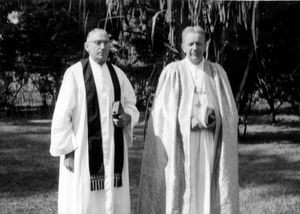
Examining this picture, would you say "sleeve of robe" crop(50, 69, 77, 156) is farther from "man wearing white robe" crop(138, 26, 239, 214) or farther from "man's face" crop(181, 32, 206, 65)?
"man's face" crop(181, 32, 206, 65)

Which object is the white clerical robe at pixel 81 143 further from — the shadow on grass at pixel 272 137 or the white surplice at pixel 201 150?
the shadow on grass at pixel 272 137

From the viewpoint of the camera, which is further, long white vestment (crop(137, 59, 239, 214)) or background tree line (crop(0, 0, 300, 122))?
background tree line (crop(0, 0, 300, 122))

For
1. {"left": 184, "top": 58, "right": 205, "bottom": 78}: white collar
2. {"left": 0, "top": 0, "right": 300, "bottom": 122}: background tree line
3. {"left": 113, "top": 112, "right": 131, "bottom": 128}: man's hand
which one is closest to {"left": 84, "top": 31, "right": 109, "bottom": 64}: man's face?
{"left": 113, "top": 112, "right": 131, "bottom": 128}: man's hand

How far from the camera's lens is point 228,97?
4.98 metres

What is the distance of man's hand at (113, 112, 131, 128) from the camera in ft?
15.0

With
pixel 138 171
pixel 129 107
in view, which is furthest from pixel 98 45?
pixel 138 171

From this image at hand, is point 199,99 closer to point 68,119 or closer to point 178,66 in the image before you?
point 178,66

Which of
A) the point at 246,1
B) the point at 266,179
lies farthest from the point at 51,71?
the point at 246,1

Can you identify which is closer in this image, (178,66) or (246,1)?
(178,66)

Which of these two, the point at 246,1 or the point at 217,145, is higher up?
the point at 246,1

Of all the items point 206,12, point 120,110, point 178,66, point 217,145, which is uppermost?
point 206,12

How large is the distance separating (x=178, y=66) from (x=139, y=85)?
237 inches

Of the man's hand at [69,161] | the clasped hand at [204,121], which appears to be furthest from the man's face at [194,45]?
the man's hand at [69,161]

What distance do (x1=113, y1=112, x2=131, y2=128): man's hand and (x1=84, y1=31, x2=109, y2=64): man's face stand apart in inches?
18.1
